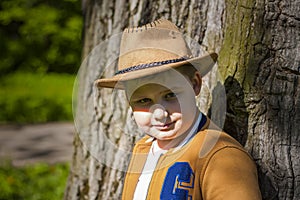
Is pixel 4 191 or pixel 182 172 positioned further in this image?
pixel 4 191

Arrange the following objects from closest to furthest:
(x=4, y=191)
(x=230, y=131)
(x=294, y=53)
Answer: (x=294, y=53) → (x=230, y=131) → (x=4, y=191)

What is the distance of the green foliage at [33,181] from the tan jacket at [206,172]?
3.13 meters

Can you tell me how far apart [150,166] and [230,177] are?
45cm

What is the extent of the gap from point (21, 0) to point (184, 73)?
11313mm

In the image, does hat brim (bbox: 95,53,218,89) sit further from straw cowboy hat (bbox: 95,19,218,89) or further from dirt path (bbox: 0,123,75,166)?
dirt path (bbox: 0,123,75,166)

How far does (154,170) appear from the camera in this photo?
2.63m

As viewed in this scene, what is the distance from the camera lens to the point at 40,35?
1385cm

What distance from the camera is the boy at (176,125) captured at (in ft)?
7.90

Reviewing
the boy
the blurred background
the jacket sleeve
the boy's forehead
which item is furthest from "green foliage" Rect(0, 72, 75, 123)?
the jacket sleeve

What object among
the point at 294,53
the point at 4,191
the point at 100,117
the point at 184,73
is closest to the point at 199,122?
the point at 184,73

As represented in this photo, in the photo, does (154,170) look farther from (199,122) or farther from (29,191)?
(29,191)

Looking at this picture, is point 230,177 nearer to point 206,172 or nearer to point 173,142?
point 206,172

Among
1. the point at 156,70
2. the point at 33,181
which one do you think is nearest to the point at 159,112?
the point at 156,70

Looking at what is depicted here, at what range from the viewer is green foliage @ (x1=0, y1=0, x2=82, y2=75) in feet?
43.9
